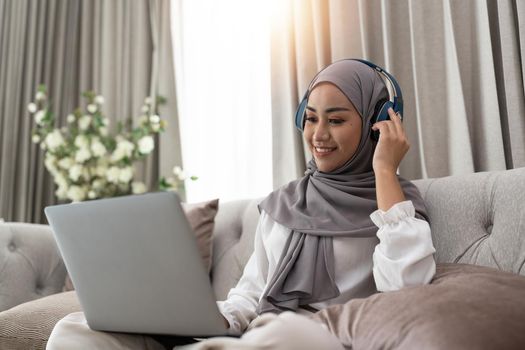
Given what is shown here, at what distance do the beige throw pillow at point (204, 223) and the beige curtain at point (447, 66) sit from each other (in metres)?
0.69

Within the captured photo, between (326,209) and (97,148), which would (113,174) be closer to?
(97,148)

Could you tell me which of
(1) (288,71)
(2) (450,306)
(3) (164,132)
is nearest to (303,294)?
(2) (450,306)

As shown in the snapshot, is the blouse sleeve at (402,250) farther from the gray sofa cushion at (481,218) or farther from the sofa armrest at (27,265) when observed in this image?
the sofa armrest at (27,265)

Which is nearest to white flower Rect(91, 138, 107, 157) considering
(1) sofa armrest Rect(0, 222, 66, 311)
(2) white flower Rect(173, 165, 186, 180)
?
(2) white flower Rect(173, 165, 186, 180)

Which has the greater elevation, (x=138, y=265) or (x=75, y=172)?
(x=75, y=172)

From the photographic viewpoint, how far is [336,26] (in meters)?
2.28

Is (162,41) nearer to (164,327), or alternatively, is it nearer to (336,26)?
(336,26)

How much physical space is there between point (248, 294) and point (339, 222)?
0.98 feet

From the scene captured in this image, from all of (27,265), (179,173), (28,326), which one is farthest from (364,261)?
(179,173)

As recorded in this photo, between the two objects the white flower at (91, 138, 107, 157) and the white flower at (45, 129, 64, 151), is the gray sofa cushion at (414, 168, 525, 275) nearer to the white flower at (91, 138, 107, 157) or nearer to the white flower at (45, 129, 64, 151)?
the white flower at (91, 138, 107, 157)

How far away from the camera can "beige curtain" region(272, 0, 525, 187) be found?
177 cm

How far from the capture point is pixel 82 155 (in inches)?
115

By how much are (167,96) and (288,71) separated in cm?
102

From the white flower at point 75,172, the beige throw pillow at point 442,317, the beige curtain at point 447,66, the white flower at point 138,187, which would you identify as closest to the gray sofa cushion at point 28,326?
the beige throw pillow at point 442,317
